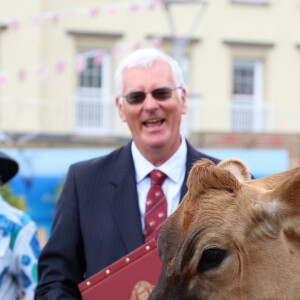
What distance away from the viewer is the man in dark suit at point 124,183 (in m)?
2.65

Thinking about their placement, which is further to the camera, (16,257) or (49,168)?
(49,168)

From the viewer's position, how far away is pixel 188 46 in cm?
1725

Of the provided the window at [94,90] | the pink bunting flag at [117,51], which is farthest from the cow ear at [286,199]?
the window at [94,90]

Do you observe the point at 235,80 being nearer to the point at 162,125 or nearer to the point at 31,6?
the point at 31,6

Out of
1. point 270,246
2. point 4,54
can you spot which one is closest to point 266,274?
point 270,246

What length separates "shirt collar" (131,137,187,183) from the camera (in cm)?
281

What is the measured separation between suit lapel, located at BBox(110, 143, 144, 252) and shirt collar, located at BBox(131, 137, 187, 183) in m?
0.03

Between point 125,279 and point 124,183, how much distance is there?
1.99ft

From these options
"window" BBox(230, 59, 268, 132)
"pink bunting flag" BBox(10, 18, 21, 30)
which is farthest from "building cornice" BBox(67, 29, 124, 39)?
"window" BBox(230, 59, 268, 132)

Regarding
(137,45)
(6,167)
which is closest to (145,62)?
(6,167)

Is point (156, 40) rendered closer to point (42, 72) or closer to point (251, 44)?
point (42, 72)

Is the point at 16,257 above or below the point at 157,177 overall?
below

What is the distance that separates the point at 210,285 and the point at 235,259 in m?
0.11

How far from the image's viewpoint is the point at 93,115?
17.1 metres
